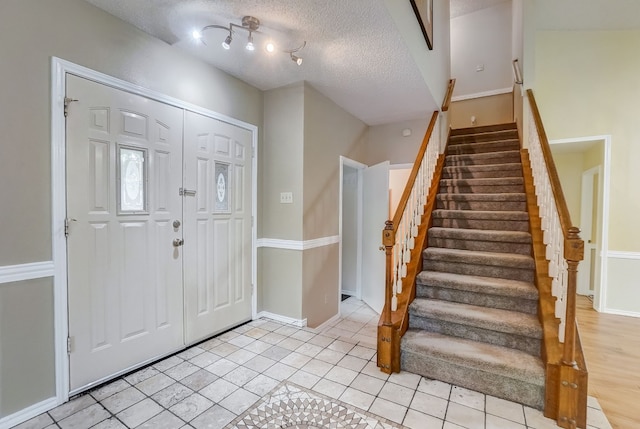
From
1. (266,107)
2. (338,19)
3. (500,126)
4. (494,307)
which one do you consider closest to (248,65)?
(266,107)

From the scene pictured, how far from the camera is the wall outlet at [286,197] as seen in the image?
10.2 feet

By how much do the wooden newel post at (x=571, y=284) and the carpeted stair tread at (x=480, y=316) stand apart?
1.11 ft

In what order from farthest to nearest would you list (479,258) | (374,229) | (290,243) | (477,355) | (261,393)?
(374,229), (290,243), (479,258), (477,355), (261,393)

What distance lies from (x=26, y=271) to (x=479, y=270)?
330cm

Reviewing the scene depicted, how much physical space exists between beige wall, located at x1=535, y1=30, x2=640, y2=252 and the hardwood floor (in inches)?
37.2

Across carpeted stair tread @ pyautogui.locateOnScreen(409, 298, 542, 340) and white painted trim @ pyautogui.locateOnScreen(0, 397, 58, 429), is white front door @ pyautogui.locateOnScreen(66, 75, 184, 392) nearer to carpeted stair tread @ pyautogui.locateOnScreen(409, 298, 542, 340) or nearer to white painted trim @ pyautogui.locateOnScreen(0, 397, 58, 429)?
white painted trim @ pyautogui.locateOnScreen(0, 397, 58, 429)

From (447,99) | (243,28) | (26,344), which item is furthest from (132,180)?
(447,99)

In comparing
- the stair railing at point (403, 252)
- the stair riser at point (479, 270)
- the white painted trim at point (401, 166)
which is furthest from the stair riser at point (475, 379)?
the white painted trim at point (401, 166)

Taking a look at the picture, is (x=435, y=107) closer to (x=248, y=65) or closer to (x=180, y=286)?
(x=248, y=65)

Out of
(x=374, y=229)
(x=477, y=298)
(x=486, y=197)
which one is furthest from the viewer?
(x=374, y=229)

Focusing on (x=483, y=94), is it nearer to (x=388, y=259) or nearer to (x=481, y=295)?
(x=481, y=295)

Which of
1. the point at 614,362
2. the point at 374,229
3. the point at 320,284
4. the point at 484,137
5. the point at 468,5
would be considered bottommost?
the point at 614,362

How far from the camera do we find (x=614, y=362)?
2492mm

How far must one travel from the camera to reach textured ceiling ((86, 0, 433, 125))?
191 cm
